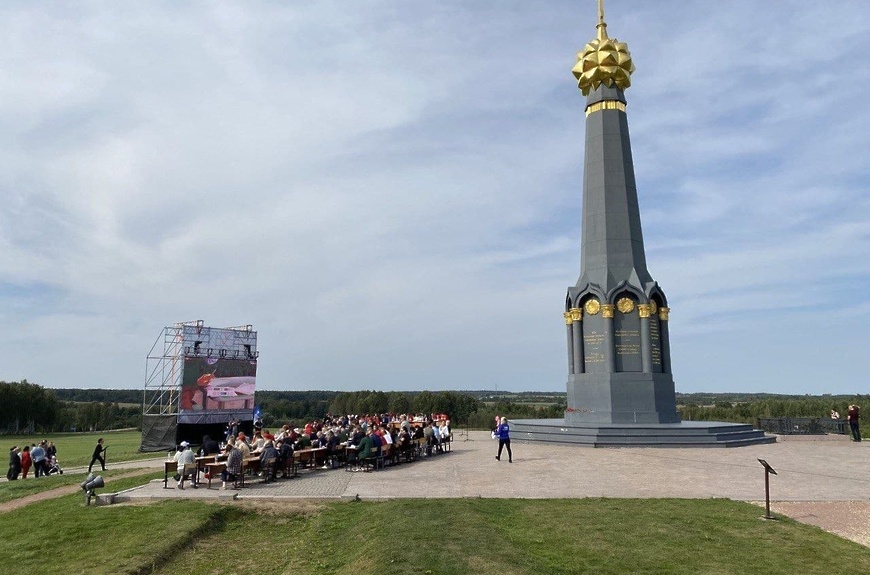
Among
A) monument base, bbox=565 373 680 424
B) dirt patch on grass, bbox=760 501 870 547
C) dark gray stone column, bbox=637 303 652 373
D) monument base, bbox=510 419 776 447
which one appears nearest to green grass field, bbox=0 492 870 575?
dirt patch on grass, bbox=760 501 870 547

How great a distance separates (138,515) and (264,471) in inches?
159

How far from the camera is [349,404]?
71.1 m

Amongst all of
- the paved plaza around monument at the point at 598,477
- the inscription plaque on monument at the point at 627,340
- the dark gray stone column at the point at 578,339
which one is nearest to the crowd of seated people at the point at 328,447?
the paved plaza around monument at the point at 598,477

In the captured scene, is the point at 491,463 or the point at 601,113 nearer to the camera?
the point at 491,463

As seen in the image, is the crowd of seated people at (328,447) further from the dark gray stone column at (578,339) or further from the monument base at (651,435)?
the dark gray stone column at (578,339)

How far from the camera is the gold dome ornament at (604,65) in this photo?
26.6 meters

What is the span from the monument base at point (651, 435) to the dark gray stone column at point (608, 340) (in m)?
2.47

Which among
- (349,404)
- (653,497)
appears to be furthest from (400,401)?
(653,497)

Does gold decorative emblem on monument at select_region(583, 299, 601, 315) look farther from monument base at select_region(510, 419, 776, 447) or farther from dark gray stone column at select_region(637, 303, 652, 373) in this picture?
monument base at select_region(510, 419, 776, 447)

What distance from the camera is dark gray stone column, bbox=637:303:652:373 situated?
24.0 meters

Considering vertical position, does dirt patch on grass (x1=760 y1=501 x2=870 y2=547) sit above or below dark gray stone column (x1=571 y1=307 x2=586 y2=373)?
below

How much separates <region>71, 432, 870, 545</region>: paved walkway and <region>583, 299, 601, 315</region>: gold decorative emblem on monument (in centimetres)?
665

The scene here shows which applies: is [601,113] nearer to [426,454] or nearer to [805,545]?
[426,454]

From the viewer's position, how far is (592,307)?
25062 mm
